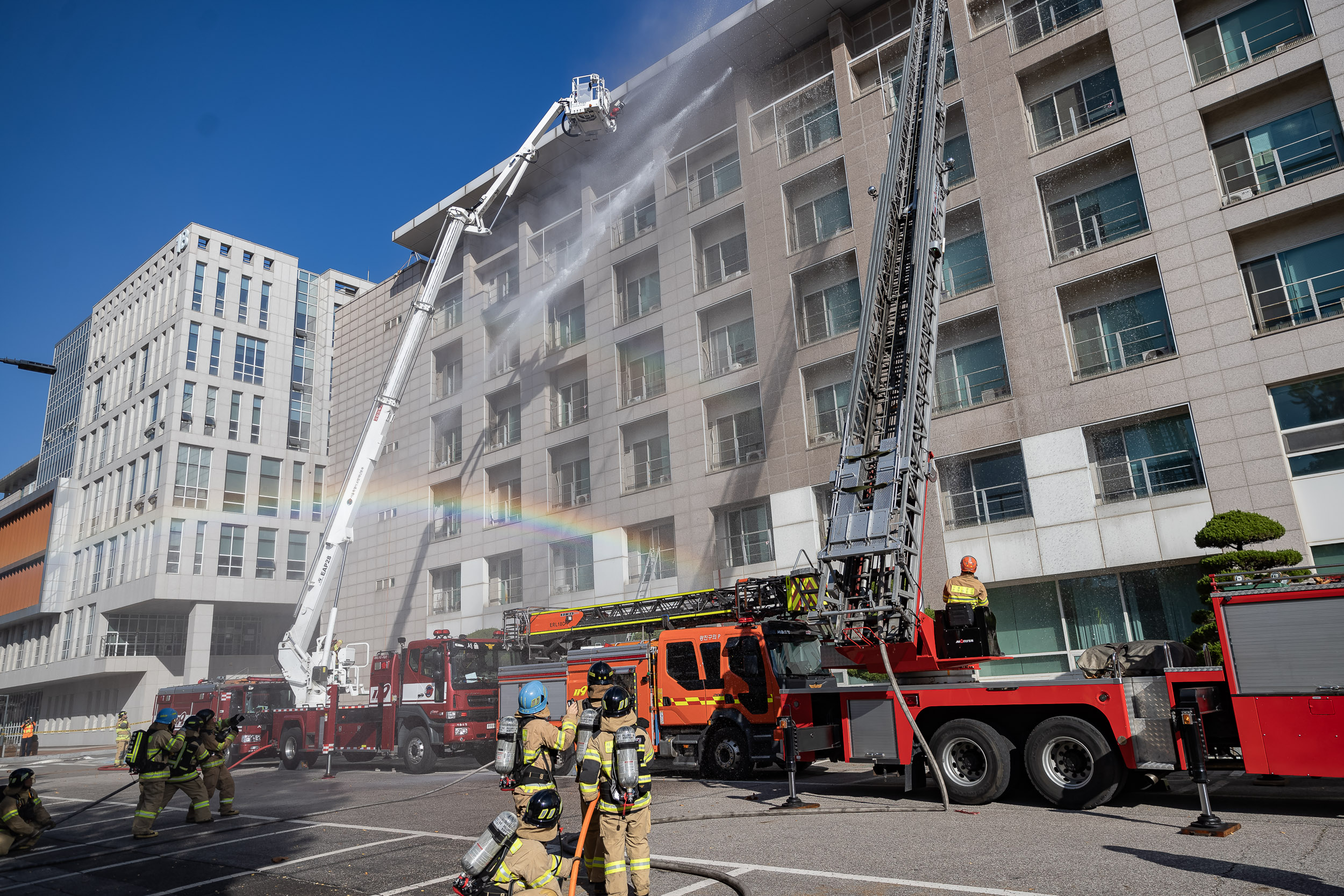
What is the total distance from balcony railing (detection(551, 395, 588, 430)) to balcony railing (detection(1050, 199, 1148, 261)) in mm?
18024

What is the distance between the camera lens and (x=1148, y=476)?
1977 cm

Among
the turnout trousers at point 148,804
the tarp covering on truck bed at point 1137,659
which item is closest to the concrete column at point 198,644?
the turnout trousers at point 148,804

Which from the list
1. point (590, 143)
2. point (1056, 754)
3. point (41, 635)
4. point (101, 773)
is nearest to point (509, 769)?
point (1056, 754)

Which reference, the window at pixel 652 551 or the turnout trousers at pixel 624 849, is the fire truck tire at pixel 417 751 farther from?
the turnout trousers at pixel 624 849

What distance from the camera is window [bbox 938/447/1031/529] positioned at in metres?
21.7

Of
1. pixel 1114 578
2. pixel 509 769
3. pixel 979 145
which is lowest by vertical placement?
pixel 509 769

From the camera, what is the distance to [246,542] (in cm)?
4938

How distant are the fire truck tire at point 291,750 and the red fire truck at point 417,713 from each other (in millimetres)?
21

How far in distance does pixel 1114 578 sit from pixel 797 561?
26.9 feet

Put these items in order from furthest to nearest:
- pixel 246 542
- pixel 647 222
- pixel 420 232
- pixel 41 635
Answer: pixel 41 635
pixel 246 542
pixel 420 232
pixel 647 222

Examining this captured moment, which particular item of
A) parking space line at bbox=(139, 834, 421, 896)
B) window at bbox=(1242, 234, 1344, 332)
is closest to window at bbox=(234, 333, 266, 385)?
parking space line at bbox=(139, 834, 421, 896)

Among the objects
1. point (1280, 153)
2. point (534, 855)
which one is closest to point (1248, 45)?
point (1280, 153)

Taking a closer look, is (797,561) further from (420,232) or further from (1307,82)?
(420,232)

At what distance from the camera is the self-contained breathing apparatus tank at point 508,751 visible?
600 cm
